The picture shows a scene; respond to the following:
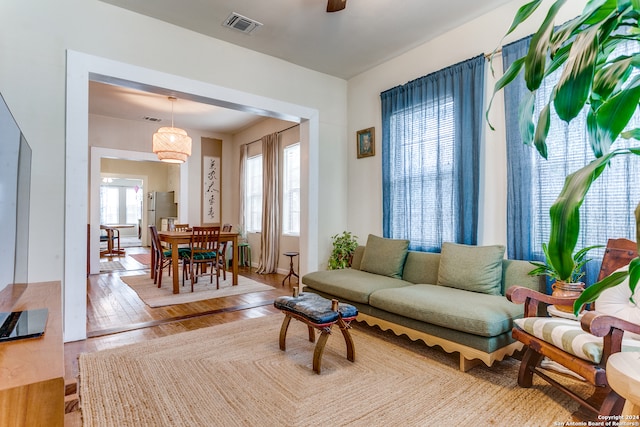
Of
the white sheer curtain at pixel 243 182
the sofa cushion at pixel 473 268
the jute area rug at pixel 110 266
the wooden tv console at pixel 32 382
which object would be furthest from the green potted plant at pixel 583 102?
the jute area rug at pixel 110 266

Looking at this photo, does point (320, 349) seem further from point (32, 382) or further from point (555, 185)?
point (555, 185)

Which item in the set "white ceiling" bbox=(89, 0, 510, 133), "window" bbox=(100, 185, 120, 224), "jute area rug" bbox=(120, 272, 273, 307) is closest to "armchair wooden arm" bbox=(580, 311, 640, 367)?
"white ceiling" bbox=(89, 0, 510, 133)

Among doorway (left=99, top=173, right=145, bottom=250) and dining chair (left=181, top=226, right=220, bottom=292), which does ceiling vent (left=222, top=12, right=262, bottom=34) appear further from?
doorway (left=99, top=173, right=145, bottom=250)

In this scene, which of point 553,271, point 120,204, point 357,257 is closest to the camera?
point 553,271

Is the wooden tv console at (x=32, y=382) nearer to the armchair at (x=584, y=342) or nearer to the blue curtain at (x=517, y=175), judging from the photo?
the armchair at (x=584, y=342)

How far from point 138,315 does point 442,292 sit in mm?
3085

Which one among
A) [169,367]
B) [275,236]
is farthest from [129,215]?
[169,367]

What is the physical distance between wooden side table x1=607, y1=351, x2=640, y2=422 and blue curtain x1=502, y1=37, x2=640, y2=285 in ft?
4.65

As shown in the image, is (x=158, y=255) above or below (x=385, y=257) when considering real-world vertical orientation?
below

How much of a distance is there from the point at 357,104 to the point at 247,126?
3.07m

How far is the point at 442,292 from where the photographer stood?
9.04 feet

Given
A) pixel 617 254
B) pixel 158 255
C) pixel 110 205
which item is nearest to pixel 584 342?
pixel 617 254

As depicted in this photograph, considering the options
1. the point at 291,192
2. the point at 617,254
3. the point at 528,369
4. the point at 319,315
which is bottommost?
the point at 528,369

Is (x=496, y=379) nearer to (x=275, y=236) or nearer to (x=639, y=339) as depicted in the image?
(x=639, y=339)
